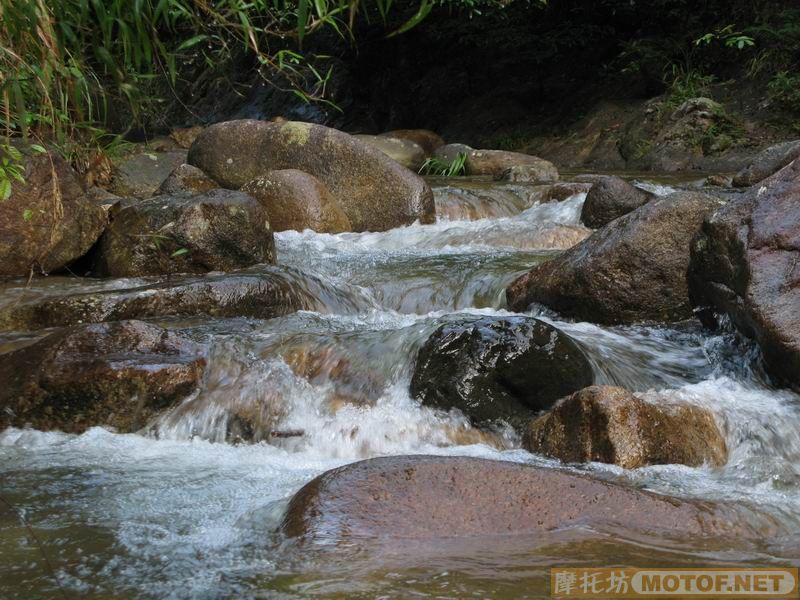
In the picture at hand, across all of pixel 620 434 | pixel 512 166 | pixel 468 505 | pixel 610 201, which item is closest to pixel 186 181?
pixel 610 201

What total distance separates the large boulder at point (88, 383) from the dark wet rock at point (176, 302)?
93cm

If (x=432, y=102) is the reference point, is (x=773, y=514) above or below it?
below

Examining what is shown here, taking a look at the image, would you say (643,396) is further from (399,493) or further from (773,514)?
(399,493)

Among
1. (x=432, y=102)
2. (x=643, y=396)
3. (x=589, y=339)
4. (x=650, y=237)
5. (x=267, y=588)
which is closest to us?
(x=267, y=588)

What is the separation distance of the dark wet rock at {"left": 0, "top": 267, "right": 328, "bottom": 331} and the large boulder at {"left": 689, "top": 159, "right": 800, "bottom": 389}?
278 centimetres

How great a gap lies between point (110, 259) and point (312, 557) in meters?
4.67

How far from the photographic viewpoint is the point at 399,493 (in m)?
2.74

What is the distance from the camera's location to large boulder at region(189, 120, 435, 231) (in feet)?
31.1

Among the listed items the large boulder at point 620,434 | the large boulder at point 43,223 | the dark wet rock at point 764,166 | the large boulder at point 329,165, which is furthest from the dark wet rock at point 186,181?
the large boulder at point 620,434

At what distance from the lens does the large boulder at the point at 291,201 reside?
28.2 ft

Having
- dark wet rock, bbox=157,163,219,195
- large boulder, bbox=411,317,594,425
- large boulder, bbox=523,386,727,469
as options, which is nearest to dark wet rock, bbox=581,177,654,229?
dark wet rock, bbox=157,163,219,195

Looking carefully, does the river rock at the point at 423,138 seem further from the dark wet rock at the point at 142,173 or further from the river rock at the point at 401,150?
the dark wet rock at the point at 142,173

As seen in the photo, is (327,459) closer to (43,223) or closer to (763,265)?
(763,265)

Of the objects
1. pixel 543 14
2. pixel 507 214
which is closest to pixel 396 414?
pixel 507 214
